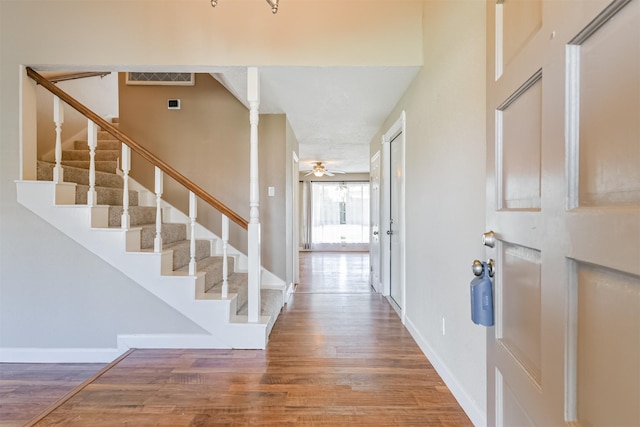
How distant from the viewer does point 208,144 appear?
3.78 m

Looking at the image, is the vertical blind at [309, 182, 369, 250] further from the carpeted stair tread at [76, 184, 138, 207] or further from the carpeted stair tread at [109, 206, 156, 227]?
the carpeted stair tread at [76, 184, 138, 207]

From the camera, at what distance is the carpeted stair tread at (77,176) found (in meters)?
2.60

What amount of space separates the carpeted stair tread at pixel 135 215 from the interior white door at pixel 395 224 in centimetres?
264

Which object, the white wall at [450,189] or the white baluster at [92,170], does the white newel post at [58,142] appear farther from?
the white wall at [450,189]

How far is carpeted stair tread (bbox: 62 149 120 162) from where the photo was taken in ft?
11.8

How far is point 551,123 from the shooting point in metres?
0.67

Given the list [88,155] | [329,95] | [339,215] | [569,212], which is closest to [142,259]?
[88,155]

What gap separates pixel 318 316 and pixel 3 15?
3.66 m

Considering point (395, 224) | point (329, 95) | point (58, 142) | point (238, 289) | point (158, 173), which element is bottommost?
point (238, 289)

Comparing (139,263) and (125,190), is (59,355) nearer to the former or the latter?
(139,263)

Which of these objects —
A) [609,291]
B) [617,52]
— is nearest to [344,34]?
[617,52]

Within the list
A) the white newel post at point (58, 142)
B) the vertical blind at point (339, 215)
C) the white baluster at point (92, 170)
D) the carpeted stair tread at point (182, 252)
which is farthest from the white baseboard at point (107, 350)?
the vertical blind at point (339, 215)

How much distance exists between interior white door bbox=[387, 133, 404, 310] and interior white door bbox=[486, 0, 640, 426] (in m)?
2.63

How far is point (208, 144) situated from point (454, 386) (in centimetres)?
341
